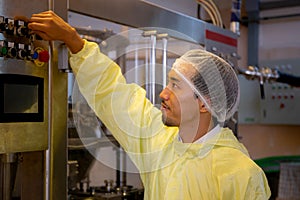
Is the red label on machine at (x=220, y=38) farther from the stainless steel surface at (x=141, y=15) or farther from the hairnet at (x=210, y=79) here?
the hairnet at (x=210, y=79)

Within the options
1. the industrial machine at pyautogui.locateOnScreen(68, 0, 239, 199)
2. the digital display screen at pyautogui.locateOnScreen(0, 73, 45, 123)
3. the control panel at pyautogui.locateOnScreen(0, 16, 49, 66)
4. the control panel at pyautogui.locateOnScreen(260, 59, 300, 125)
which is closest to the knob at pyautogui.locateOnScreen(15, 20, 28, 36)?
the control panel at pyautogui.locateOnScreen(0, 16, 49, 66)

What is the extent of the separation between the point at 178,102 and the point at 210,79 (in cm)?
12

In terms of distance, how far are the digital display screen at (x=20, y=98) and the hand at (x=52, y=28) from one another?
0.45 ft

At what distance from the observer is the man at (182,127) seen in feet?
4.17

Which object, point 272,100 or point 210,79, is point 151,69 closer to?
point 210,79

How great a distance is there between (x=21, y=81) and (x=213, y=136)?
0.60 m

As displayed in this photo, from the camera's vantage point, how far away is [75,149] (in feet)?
4.61

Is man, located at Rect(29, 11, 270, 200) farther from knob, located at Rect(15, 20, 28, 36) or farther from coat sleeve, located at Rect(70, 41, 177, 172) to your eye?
knob, located at Rect(15, 20, 28, 36)

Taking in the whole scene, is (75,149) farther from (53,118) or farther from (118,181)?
(118,181)

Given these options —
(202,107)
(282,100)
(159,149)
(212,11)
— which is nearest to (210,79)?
(202,107)

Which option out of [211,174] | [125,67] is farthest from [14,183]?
[125,67]

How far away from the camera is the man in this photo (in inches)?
50.1

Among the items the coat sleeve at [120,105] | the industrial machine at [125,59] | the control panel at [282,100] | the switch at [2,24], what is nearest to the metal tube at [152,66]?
the industrial machine at [125,59]

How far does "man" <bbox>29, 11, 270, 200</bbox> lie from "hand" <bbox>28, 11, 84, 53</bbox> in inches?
2.2
